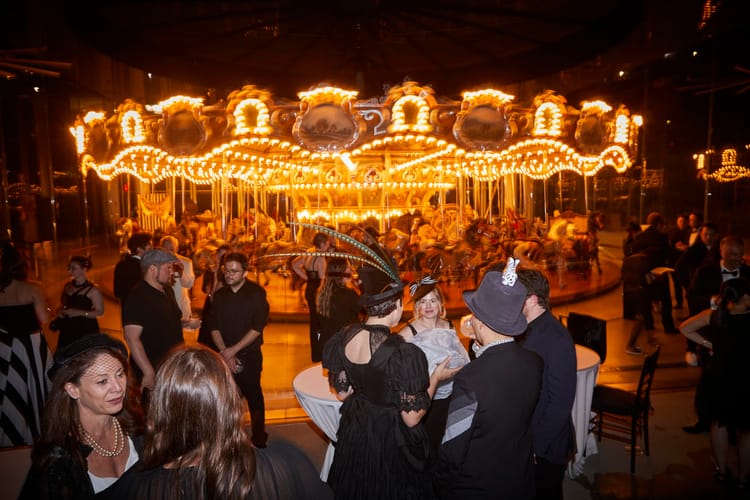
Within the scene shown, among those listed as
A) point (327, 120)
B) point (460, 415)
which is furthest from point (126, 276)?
point (460, 415)

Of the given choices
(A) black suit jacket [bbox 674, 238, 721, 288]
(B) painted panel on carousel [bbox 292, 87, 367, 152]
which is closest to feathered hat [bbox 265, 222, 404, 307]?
(B) painted panel on carousel [bbox 292, 87, 367, 152]

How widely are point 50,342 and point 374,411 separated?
7.51m

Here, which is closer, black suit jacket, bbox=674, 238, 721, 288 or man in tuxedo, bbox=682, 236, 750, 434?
man in tuxedo, bbox=682, 236, 750, 434

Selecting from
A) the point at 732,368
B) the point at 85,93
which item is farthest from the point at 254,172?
the point at 732,368

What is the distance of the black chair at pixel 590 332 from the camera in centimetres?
499

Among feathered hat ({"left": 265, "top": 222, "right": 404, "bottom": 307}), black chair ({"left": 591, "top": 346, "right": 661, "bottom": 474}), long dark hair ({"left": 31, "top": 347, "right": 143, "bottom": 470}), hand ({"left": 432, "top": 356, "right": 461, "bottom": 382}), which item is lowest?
black chair ({"left": 591, "top": 346, "right": 661, "bottom": 474})

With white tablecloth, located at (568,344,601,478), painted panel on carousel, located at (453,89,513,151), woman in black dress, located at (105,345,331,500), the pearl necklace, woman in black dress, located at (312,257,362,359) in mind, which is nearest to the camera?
woman in black dress, located at (105,345,331,500)

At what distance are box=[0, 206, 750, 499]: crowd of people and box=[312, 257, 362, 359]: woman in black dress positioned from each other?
0.6 inches

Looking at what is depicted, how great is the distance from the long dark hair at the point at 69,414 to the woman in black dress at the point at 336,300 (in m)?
3.18

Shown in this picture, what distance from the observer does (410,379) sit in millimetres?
2439

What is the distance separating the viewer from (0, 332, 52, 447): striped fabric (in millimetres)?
3992

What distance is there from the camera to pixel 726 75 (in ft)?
48.5

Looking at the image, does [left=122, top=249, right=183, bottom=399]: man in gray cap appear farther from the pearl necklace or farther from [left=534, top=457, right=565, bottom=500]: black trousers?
[left=534, top=457, right=565, bottom=500]: black trousers

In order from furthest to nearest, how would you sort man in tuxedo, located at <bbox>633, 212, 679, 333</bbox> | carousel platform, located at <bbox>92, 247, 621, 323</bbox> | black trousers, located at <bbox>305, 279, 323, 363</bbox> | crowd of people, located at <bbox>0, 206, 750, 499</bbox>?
A: carousel platform, located at <bbox>92, 247, 621, 323</bbox> → man in tuxedo, located at <bbox>633, 212, 679, 333</bbox> → black trousers, located at <bbox>305, 279, 323, 363</bbox> → crowd of people, located at <bbox>0, 206, 750, 499</bbox>
